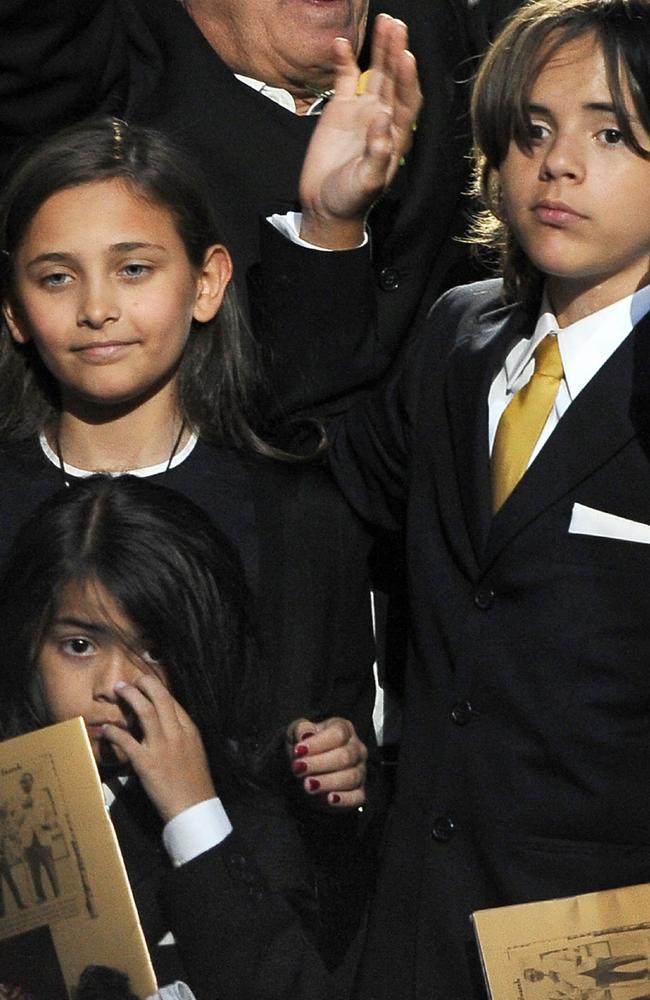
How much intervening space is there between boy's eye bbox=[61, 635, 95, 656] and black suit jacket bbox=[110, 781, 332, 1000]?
132 millimetres

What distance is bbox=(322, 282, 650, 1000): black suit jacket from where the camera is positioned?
168cm

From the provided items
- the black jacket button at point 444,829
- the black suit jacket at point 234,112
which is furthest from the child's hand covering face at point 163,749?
the black suit jacket at point 234,112

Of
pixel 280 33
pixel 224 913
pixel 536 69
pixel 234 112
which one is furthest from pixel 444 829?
pixel 280 33

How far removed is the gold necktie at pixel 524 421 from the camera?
1745 millimetres

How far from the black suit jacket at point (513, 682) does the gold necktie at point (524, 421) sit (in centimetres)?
1

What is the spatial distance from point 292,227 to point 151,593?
16.4 inches

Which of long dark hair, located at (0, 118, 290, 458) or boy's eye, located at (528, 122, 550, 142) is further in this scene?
long dark hair, located at (0, 118, 290, 458)

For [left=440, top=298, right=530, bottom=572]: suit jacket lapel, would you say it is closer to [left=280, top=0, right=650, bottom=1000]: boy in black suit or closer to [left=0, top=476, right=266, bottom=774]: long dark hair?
[left=280, top=0, right=650, bottom=1000]: boy in black suit

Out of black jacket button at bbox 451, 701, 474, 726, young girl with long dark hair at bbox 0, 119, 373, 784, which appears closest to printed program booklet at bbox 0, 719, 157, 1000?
young girl with long dark hair at bbox 0, 119, 373, 784

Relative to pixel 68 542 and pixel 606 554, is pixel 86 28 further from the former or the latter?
pixel 606 554

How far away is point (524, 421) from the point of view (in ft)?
5.75

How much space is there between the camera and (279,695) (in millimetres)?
1840

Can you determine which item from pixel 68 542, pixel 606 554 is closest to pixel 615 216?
pixel 606 554

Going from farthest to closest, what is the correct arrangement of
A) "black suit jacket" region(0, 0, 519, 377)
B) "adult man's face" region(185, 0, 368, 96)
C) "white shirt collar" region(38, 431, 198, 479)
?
"adult man's face" region(185, 0, 368, 96), "black suit jacket" region(0, 0, 519, 377), "white shirt collar" region(38, 431, 198, 479)
